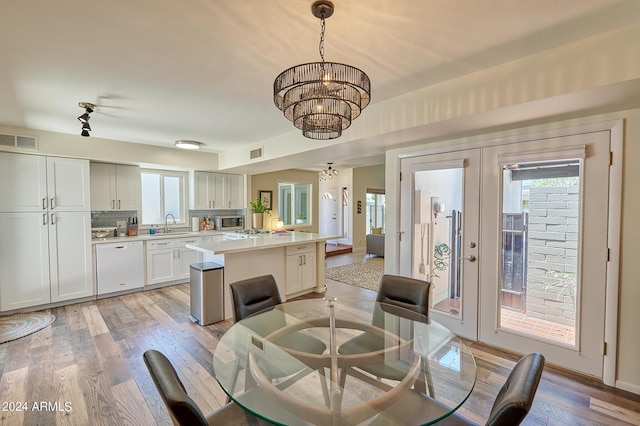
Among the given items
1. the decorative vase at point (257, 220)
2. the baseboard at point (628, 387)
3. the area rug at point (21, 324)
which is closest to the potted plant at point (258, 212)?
the decorative vase at point (257, 220)

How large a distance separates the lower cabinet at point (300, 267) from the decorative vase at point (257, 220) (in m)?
2.42

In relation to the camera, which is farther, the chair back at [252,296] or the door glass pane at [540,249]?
the door glass pane at [540,249]

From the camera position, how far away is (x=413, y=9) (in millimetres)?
1546

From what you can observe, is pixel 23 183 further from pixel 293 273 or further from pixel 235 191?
pixel 293 273

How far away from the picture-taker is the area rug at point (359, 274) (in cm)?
535

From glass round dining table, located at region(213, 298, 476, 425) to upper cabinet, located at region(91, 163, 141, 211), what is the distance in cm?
415

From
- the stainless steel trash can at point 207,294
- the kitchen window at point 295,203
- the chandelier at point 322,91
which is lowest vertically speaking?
the stainless steel trash can at point 207,294

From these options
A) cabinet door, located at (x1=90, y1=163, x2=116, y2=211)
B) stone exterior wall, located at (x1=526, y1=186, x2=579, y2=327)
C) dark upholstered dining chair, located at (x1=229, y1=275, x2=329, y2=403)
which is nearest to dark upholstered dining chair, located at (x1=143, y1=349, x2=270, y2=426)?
dark upholstered dining chair, located at (x1=229, y1=275, x2=329, y2=403)

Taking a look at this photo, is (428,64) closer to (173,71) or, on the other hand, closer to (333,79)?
(333,79)

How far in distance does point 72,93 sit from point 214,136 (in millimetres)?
1840

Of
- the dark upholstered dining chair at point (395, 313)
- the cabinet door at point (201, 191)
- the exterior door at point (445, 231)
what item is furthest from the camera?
the cabinet door at point (201, 191)

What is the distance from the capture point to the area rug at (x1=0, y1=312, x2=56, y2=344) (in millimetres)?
3227

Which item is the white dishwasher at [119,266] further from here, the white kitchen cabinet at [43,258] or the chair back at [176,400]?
the chair back at [176,400]

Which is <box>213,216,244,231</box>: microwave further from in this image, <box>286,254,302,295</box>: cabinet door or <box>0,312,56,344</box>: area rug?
<box>0,312,56,344</box>: area rug
